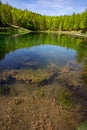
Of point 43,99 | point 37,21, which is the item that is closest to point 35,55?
point 43,99

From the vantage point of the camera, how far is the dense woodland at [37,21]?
9409 centimetres

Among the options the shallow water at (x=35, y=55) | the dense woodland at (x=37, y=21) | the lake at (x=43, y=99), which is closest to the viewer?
the lake at (x=43, y=99)

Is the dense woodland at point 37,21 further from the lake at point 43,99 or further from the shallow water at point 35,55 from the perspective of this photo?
the lake at point 43,99

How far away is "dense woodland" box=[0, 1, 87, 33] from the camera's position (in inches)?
3704

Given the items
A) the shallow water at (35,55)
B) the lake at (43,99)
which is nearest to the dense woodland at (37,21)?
the shallow water at (35,55)

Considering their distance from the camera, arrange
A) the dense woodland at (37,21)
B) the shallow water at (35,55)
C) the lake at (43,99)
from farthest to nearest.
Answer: the dense woodland at (37,21), the shallow water at (35,55), the lake at (43,99)

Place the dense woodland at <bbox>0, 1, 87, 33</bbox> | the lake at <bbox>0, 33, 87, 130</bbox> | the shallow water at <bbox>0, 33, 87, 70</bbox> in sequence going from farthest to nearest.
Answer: the dense woodland at <bbox>0, 1, 87, 33</bbox> → the shallow water at <bbox>0, 33, 87, 70</bbox> → the lake at <bbox>0, 33, 87, 130</bbox>

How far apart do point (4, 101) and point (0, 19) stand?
87.3 m

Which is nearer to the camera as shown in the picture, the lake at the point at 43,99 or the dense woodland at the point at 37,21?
the lake at the point at 43,99

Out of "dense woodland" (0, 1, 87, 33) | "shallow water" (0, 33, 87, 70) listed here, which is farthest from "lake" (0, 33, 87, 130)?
"dense woodland" (0, 1, 87, 33)

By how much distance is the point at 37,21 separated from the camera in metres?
132

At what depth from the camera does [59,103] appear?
37.3 feet

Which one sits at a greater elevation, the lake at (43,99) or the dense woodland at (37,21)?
the dense woodland at (37,21)

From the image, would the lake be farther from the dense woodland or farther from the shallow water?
the dense woodland
